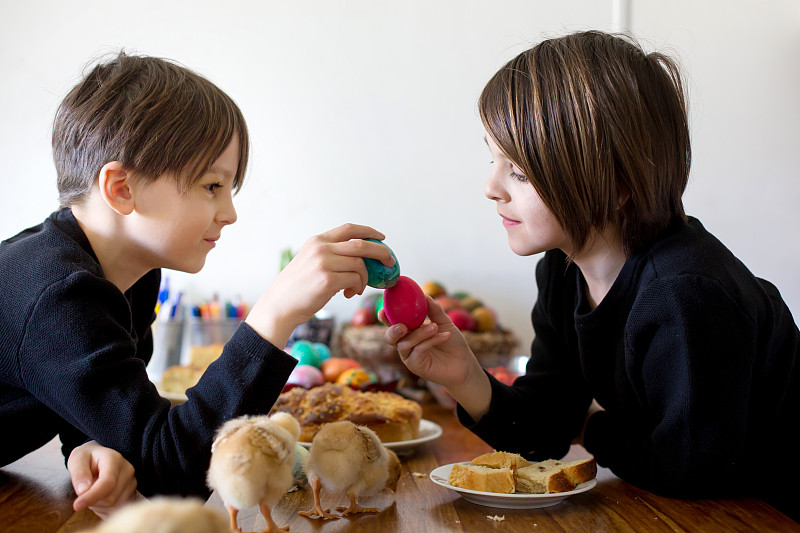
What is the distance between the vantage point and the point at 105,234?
945 mm

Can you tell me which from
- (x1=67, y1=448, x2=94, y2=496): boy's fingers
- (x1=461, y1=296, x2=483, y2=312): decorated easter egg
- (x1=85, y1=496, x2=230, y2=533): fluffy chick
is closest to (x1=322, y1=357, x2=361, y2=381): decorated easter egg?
(x1=461, y1=296, x2=483, y2=312): decorated easter egg

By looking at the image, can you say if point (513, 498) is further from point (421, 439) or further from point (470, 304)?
point (470, 304)

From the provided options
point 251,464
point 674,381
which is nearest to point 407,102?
point 674,381

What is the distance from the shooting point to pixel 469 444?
1.17m

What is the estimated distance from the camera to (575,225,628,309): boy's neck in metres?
0.97

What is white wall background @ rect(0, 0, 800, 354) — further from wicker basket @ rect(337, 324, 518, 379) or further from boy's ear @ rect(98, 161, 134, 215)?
boy's ear @ rect(98, 161, 134, 215)

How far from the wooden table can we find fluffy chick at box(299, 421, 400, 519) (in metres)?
0.02

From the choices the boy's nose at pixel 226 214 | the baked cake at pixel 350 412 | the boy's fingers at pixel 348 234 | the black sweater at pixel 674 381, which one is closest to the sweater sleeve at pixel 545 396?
the black sweater at pixel 674 381

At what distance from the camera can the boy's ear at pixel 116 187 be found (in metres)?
0.90

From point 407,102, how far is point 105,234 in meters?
1.24

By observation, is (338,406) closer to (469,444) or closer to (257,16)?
(469,444)

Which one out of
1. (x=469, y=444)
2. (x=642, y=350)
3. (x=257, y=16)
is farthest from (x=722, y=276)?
(x=257, y=16)

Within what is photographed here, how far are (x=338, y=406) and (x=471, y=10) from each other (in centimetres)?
139

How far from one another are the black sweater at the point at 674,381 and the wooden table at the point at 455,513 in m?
0.05
